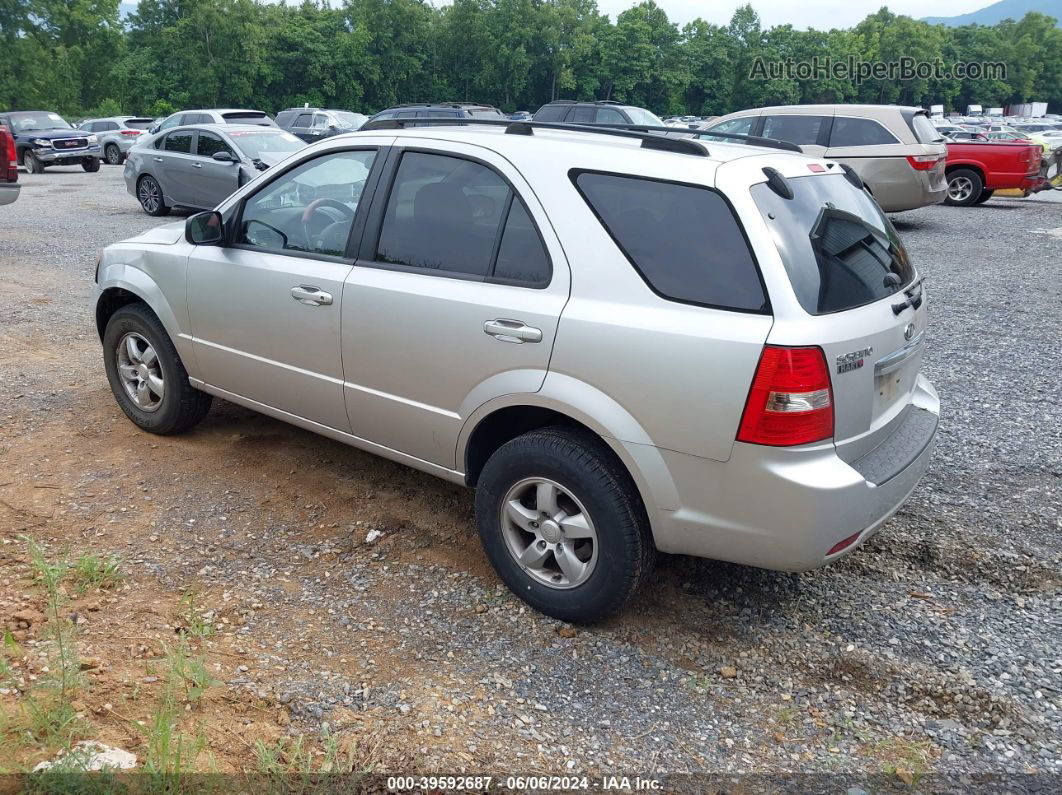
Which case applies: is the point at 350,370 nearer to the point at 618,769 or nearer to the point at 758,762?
the point at 618,769

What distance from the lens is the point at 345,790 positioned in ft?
8.54

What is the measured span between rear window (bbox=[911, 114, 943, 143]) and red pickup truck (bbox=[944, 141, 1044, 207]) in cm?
277

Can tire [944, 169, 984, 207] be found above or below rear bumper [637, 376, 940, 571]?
above

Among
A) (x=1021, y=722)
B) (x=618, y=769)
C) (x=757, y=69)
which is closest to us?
(x=618, y=769)

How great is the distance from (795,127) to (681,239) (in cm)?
1137

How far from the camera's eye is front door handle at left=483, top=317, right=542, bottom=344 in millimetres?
3355

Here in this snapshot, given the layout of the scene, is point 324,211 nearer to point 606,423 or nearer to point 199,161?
point 606,423

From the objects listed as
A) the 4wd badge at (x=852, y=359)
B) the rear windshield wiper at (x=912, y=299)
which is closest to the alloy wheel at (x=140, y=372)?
the 4wd badge at (x=852, y=359)

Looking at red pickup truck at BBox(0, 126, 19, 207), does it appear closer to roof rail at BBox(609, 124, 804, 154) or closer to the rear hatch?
roof rail at BBox(609, 124, 804, 154)

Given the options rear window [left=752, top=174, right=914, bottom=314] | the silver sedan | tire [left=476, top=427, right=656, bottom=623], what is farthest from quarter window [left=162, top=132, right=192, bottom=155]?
rear window [left=752, top=174, right=914, bottom=314]

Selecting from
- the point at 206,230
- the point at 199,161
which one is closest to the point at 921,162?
the point at 199,161

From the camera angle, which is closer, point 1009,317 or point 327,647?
point 327,647

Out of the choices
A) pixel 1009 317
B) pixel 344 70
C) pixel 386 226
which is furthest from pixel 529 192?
pixel 344 70

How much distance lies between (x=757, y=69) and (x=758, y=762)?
10576 cm
